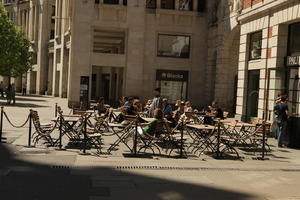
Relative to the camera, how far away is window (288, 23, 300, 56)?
1818 cm

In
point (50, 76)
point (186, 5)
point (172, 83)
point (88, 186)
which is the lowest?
point (88, 186)

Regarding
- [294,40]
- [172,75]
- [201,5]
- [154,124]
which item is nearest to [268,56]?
[294,40]

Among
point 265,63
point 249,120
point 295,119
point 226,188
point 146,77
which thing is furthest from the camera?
point 146,77

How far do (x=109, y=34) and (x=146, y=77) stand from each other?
26.2 feet

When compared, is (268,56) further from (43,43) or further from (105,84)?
(43,43)

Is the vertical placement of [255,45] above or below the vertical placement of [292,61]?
above

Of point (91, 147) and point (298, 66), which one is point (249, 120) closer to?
point (298, 66)

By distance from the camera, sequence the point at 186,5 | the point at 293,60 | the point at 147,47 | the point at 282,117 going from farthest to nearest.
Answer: the point at 186,5 < the point at 147,47 < the point at 293,60 < the point at 282,117

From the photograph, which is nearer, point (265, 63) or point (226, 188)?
point (226, 188)

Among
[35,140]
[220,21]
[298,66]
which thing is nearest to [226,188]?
[35,140]

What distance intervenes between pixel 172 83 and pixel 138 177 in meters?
26.0

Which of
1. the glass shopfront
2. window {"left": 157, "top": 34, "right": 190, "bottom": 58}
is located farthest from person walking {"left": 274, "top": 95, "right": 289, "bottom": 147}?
window {"left": 157, "top": 34, "right": 190, "bottom": 58}

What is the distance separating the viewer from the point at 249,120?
2197 cm

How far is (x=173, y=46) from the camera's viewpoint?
34.9 metres
